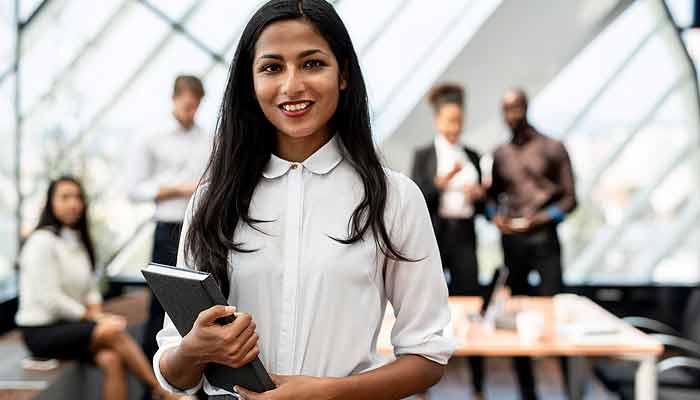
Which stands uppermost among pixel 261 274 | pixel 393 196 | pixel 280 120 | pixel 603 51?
pixel 603 51

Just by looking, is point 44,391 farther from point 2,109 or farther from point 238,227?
point 238,227

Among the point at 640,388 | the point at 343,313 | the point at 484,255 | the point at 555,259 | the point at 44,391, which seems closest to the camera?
the point at 343,313

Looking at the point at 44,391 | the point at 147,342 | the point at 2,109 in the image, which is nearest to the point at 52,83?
the point at 2,109

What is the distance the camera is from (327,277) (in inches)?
53.1

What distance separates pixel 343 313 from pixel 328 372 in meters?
0.10

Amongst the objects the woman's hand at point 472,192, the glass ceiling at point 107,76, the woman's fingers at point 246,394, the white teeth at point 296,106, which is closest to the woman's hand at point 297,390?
the woman's fingers at point 246,394

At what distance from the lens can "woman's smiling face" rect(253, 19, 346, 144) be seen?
1337 millimetres

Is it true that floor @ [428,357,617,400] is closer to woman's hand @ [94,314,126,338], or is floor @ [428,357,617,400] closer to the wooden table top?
the wooden table top

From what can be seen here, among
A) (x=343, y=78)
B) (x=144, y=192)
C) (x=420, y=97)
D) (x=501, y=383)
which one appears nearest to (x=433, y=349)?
(x=343, y=78)

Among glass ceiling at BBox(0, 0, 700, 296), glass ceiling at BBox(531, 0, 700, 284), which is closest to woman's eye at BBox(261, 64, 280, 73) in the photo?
glass ceiling at BBox(0, 0, 700, 296)

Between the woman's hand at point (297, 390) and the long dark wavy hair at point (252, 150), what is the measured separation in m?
0.19

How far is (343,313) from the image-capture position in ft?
4.47

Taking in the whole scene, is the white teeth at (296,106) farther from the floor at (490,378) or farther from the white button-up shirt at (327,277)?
the floor at (490,378)

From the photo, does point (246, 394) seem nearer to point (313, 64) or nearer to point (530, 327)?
point (313, 64)
